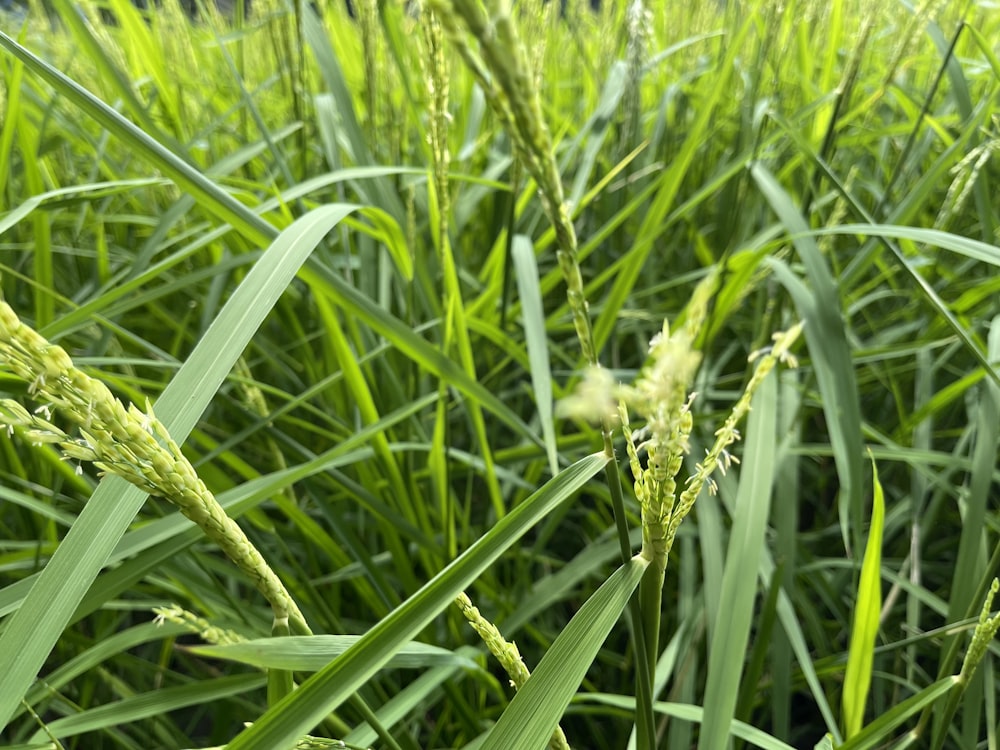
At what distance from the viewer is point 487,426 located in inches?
37.4

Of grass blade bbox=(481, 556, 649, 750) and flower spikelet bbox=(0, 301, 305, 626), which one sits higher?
flower spikelet bbox=(0, 301, 305, 626)

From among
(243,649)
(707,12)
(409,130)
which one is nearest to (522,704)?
(243,649)

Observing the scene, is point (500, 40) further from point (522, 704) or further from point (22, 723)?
point (22, 723)

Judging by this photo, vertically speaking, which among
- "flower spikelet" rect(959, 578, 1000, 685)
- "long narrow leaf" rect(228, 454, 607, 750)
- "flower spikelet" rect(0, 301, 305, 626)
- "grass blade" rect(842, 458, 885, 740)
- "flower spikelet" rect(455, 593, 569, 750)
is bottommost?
"grass blade" rect(842, 458, 885, 740)

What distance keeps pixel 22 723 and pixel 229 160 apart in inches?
26.9

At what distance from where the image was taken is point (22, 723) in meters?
0.73

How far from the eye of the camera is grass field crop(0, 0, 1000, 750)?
0.92 feet

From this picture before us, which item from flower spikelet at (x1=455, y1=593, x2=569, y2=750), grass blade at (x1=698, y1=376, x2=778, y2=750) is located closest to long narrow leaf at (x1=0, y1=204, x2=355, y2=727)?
flower spikelet at (x1=455, y1=593, x2=569, y2=750)

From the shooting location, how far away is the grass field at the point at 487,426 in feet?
0.92

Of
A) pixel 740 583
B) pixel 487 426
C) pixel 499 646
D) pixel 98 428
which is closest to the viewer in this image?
pixel 98 428

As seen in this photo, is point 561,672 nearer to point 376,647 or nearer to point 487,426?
point 376,647

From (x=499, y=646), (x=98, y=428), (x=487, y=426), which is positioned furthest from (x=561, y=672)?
(x=487, y=426)

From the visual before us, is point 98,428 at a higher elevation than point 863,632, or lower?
higher

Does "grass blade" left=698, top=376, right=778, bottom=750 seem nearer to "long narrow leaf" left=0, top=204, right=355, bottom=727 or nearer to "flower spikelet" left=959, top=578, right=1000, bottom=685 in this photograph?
"flower spikelet" left=959, top=578, right=1000, bottom=685
